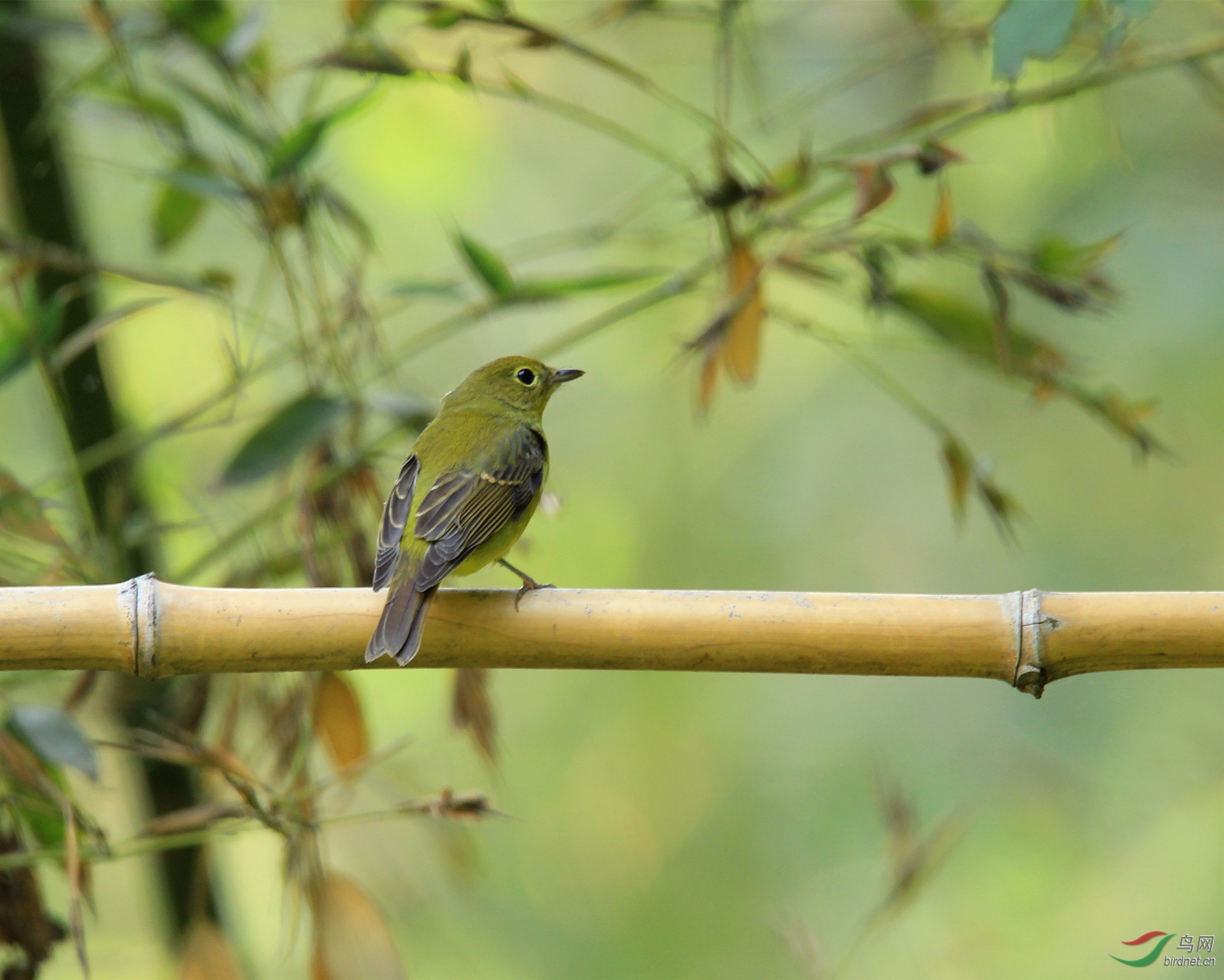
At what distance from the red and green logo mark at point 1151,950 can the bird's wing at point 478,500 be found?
171cm

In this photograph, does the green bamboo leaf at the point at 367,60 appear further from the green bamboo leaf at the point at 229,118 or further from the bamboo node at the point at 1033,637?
the bamboo node at the point at 1033,637

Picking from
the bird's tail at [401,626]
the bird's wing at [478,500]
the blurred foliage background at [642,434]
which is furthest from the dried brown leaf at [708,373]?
the bird's tail at [401,626]

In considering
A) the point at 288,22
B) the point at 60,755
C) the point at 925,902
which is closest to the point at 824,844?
the point at 925,902

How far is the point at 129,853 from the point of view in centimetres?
236

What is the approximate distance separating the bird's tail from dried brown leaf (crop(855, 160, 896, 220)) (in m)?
1.09

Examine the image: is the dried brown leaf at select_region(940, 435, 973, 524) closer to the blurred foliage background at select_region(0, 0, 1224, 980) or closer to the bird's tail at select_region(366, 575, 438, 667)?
the blurred foliage background at select_region(0, 0, 1224, 980)

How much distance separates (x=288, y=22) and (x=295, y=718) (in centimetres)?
376

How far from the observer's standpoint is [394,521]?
103 inches

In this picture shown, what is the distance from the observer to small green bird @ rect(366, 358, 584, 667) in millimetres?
2156

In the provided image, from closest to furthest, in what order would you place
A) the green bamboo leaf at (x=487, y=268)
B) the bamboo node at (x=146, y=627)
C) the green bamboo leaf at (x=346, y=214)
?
the bamboo node at (x=146, y=627) < the green bamboo leaf at (x=487, y=268) < the green bamboo leaf at (x=346, y=214)

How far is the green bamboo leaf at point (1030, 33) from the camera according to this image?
1.99m

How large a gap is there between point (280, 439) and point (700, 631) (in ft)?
4.14

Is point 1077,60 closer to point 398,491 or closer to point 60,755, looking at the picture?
point 398,491

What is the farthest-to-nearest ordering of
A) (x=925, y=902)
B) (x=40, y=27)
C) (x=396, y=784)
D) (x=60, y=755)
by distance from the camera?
(x=925, y=902) → (x=396, y=784) → (x=40, y=27) → (x=60, y=755)
